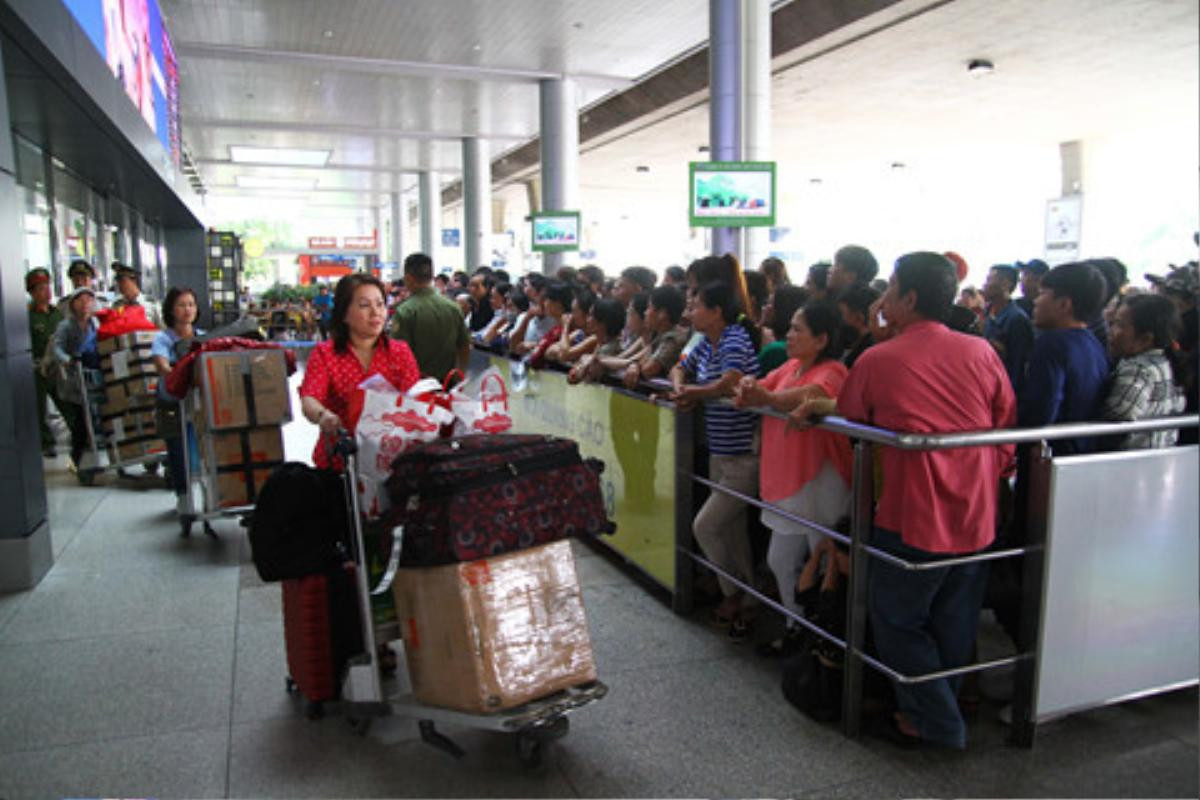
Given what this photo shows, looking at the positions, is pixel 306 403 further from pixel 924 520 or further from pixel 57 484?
pixel 57 484

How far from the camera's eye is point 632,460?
4703 millimetres

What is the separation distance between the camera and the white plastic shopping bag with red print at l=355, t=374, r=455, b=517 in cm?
304

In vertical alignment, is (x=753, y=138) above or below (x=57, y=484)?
above

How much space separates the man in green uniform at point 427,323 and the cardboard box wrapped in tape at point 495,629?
3.48 m

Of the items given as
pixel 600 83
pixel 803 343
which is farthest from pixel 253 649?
pixel 600 83

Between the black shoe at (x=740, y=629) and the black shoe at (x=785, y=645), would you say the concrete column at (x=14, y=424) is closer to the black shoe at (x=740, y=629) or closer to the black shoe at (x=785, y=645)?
the black shoe at (x=740, y=629)

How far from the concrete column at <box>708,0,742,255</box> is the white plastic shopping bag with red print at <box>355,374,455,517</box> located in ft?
25.4

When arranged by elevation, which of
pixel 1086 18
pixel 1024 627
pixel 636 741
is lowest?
pixel 636 741

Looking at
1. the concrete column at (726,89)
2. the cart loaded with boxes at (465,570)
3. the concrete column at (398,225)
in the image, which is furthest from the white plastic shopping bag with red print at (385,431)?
the concrete column at (398,225)

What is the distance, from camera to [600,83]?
18422mm

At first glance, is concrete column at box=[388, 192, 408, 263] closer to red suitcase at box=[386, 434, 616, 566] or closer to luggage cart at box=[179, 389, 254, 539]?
luggage cart at box=[179, 389, 254, 539]

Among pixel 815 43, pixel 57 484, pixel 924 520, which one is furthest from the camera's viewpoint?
pixel 815 43

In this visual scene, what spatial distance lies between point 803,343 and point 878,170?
27296mm

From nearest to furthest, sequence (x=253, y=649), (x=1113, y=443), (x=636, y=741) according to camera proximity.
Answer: (x=636, y=741) < (x=1113, y=443) < (x=253, y=649)
